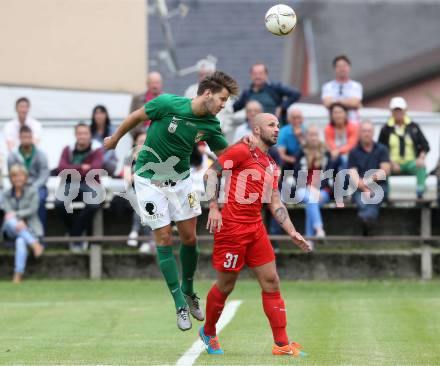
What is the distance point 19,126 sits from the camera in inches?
728

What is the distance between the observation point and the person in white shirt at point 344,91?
18094mm

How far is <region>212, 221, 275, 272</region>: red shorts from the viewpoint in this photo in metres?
10.1

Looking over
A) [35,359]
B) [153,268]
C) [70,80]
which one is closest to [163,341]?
[35,359]

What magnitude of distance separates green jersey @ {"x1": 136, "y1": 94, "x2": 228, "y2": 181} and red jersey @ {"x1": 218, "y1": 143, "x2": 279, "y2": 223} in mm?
782

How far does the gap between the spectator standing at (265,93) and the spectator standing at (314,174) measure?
58cm

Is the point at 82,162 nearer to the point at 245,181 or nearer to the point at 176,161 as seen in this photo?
the point at 176,161

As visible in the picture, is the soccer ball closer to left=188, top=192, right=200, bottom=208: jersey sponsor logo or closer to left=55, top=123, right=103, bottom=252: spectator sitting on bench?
left=188, top=192, right=200, bottom=208: jersey sponsor logo

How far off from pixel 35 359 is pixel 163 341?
1687 millimetres

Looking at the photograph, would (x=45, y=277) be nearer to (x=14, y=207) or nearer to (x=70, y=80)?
(x=14, y=207)

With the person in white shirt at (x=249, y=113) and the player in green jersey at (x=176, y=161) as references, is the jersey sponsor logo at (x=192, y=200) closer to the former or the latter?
the player in green jersey at (x=176, y=161)

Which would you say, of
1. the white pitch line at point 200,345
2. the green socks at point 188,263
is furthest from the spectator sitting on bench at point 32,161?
the green socks at point 188,263

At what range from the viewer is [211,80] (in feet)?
34.6

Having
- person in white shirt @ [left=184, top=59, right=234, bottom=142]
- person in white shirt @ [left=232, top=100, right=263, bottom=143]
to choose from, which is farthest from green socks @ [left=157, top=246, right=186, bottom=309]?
person in white shirt @ [left=184, top=59, right=234, bottom=142]

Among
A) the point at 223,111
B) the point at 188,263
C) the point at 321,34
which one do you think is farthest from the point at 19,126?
the point at 321,34
